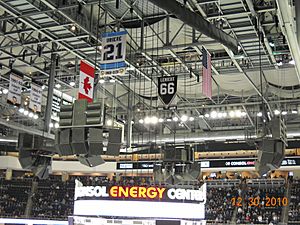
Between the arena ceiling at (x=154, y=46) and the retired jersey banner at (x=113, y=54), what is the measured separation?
2.16 ft

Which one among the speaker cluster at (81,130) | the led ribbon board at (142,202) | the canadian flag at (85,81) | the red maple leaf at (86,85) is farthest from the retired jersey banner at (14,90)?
the speaker cluster at (81,130)

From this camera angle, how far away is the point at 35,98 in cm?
1630

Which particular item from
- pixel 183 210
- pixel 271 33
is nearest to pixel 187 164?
pixel 183 210

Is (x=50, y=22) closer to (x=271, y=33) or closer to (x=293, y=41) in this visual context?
(x=271, y=33)

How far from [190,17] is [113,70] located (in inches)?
132

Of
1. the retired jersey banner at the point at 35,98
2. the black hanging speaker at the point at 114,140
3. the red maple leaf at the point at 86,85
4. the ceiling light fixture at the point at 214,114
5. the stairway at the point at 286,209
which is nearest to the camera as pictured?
the black hanging speaker at the point at 114,140

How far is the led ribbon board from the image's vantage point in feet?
42.7

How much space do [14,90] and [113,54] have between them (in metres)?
5.01

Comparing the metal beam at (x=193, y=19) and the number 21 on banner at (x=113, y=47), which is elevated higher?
the number 21 on banner at (x=113, y=47)

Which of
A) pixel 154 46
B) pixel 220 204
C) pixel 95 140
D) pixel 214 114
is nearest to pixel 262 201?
pixel 220 204

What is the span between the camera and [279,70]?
1559cm

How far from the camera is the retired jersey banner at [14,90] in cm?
1480

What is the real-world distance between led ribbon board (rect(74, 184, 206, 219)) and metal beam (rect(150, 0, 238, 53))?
500cm

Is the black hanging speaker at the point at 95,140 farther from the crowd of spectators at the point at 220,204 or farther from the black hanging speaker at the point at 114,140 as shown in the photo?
the crowd of spectators at the point at 220,204
